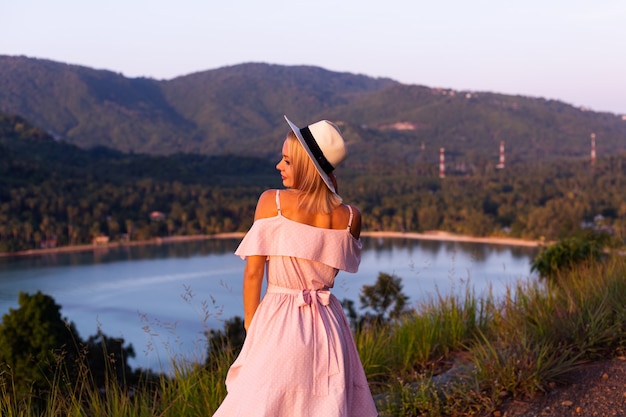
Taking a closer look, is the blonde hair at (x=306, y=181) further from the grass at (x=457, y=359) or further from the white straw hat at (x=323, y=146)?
the grass at (x=457, y=359)

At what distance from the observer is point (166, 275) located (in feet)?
108

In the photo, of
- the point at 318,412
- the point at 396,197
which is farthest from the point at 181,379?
the point at 396,197

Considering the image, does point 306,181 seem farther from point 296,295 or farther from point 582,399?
point 582,399

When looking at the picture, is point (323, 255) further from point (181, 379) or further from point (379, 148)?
point (379, 148)

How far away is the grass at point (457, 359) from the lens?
11.8ft

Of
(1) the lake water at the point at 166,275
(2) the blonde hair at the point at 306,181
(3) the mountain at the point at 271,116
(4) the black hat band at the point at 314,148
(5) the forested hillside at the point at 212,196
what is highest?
(3) the mountain at the point at 271,116

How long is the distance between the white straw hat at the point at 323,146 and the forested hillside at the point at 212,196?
30214 mm

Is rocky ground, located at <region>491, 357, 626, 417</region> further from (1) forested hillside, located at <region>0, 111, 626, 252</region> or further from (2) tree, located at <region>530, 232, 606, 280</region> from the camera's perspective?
(1) forested hillside, located at <region>0, 111, 626, 252</region>

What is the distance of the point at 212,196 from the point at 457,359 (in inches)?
2019

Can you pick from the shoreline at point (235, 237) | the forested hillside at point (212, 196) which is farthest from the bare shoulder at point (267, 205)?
the shoreline at point (235, 237)

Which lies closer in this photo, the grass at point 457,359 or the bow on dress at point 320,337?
the bow on dress at point 320,337

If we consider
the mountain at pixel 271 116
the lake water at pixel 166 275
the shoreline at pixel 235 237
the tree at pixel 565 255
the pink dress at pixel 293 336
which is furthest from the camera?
the mountain at pixel 271 116

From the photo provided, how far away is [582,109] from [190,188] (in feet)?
281

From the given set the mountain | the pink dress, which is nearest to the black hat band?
→ the pink dress
